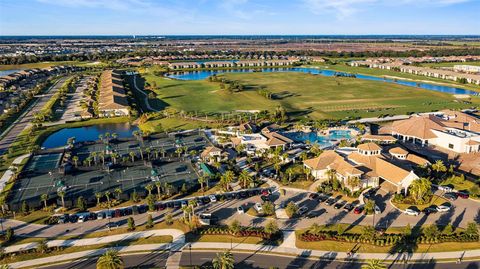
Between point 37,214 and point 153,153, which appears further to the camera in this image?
point 153,153

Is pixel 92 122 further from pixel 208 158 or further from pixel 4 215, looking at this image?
pixel 4 215

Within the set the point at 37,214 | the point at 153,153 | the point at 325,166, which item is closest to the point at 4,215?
the point at 37,214

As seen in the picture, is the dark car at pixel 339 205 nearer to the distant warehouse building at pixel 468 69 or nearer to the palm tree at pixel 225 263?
the palm tree at pixel 225 263

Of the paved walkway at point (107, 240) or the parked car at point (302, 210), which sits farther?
the parked car at point (302, 210)

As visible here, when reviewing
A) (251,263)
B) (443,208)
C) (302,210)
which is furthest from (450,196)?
(251,263)

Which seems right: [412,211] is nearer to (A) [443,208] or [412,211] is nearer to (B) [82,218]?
(A) [443,208]

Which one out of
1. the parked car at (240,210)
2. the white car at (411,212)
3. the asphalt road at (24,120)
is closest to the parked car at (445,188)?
the white car at (411,212)
